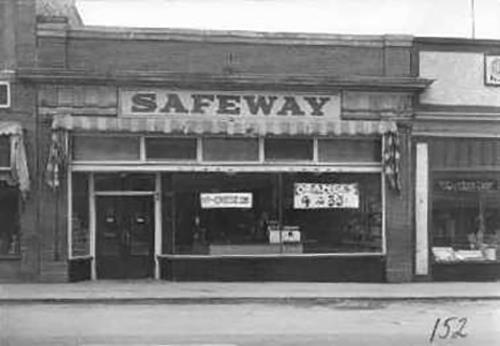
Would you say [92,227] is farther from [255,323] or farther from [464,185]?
[464,185]

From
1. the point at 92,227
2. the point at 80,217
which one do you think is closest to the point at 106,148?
the point at 80,217

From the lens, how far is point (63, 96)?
20.0 meters

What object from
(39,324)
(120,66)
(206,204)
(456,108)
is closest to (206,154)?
(206,204)

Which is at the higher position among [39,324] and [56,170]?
[56,170]

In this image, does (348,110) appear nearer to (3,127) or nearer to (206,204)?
(206,204)

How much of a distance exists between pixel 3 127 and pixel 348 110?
712 cm

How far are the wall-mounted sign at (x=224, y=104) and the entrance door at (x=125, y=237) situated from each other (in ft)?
6.47

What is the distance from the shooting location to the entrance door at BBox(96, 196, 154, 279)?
20734 millimetres

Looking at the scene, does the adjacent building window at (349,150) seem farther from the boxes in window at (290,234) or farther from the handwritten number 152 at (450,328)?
the handwritten number 152 at (450,328)

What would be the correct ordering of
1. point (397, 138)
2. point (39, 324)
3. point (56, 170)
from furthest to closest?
point (397, 138), point (56, 170), point (39, 324)

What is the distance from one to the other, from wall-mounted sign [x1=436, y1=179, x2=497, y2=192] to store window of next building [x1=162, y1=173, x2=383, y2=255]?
4.75 feet

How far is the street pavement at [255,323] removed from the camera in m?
11.6

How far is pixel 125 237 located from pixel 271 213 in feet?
10.2

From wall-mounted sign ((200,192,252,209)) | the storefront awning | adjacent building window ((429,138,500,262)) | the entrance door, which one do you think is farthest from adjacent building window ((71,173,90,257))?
adjacent building window ((429,138,500,262))
